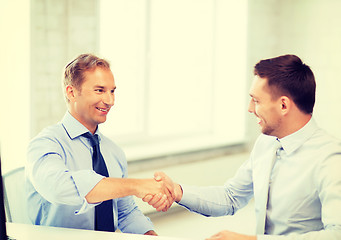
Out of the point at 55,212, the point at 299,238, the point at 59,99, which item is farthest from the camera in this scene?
the point at 59,99

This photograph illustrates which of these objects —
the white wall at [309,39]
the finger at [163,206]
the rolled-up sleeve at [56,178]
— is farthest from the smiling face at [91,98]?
the white wall at [309,39]

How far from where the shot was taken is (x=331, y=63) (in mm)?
4914

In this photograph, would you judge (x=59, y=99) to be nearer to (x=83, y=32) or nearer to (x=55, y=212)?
(x=83, y=32)

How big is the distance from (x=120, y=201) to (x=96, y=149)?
0.27 metres

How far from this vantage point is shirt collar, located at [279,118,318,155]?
6.02ft

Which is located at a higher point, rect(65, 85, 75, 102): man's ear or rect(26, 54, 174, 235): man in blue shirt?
rect(65, 85, 75, 102): man's ear

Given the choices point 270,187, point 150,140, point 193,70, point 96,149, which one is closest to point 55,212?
point 96,149

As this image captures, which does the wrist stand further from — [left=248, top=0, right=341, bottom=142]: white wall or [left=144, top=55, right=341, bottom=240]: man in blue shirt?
[left=248, top=0, right=341, bottom=142]: white wall

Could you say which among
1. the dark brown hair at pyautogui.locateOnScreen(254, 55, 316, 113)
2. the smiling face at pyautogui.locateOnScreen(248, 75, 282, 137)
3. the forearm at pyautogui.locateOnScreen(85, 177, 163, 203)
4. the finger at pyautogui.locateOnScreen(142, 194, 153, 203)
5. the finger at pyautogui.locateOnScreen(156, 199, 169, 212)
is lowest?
the finger at pyautogui.locateOnScreen(156, 199, 169, 212)

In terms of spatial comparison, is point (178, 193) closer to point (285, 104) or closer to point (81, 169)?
point (81, 169)

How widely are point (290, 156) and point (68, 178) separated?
33.3 inches

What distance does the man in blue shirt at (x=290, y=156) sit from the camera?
5.71 ft

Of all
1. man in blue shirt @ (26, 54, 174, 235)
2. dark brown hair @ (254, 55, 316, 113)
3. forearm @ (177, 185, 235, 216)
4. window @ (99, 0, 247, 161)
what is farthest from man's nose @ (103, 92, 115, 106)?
window @ (99, 0, 247, 161)

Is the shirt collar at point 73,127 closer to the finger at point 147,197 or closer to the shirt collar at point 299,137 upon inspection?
the finger at point 147,197
